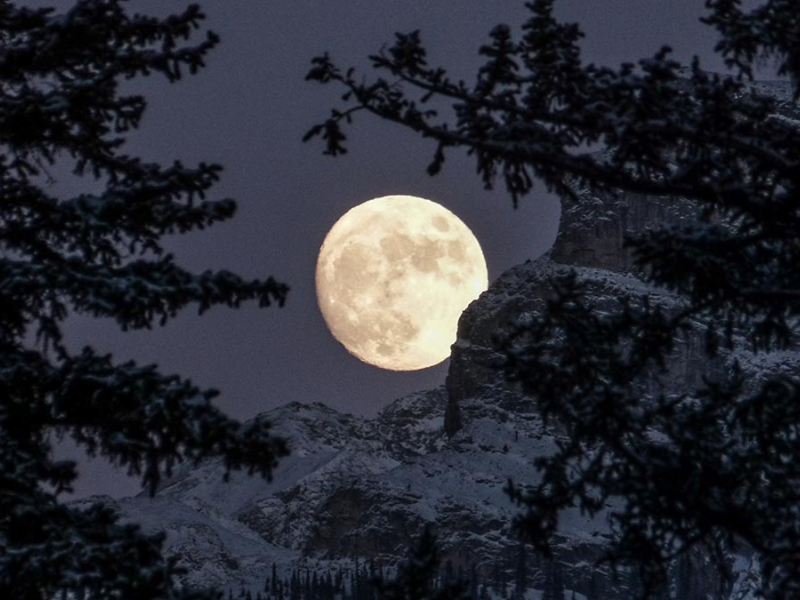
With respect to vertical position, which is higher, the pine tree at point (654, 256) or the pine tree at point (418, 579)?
the pine tree at point (654, 256)

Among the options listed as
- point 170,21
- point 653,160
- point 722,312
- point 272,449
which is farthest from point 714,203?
point 170,21

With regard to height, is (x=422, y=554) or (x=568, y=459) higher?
(x=568, y=459)

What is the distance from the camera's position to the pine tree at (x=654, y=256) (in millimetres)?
14469

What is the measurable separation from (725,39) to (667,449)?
12.9 ft

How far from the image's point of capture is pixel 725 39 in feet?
51.3

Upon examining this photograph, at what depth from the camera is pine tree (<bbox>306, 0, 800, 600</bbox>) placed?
14469mm

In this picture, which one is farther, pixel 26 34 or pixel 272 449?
pixel 26 34

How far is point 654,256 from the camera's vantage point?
1488 centimetres

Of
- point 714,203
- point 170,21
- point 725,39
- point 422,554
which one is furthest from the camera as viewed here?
point 170,21

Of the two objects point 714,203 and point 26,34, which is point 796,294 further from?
point 26,34

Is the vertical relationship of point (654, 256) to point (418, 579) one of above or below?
above

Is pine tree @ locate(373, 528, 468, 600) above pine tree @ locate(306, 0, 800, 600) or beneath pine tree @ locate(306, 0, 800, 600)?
beneath

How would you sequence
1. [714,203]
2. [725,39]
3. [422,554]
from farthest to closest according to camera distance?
[725,39] → [714,203] → [422,554]

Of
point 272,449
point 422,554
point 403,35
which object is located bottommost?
point 422,554
